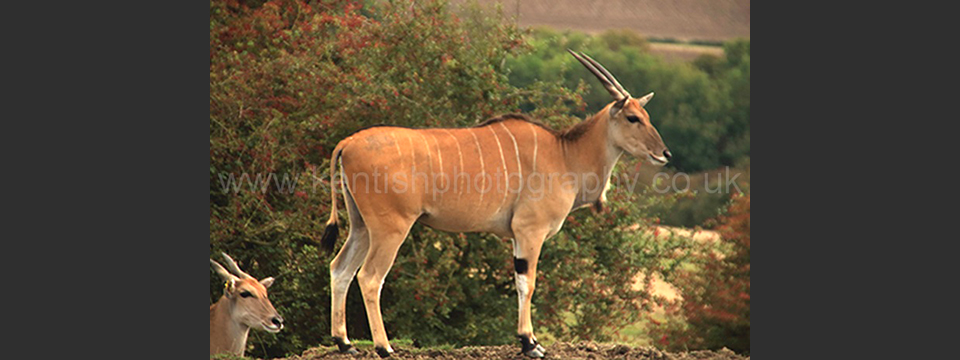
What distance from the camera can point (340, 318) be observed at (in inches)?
447

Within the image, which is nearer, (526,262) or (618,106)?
(526,262)

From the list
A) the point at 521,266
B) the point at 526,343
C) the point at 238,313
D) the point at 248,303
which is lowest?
the point at 526,343

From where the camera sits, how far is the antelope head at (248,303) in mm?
11742

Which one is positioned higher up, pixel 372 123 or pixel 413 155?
pixel 413 155

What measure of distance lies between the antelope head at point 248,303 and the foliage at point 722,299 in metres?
5.05

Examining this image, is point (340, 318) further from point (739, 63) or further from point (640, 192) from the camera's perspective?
point (739, 63)

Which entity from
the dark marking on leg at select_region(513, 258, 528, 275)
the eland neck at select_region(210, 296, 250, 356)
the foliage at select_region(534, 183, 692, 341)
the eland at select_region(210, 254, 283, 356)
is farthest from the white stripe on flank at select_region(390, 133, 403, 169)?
the foliage at select_region(534, 183, 692, 341)

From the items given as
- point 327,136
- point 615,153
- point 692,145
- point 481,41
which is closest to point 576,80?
point 692,145

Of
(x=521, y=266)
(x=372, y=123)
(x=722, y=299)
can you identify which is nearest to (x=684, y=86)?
(x=722, y=299)

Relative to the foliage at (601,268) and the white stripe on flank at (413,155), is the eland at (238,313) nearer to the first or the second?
the white stripe on flank at (413,155)

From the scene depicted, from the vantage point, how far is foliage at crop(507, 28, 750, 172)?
19234 millimetres

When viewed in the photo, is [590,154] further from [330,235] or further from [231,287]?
[231,287]

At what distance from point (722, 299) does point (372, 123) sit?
432 centimetres

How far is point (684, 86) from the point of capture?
20750mm
